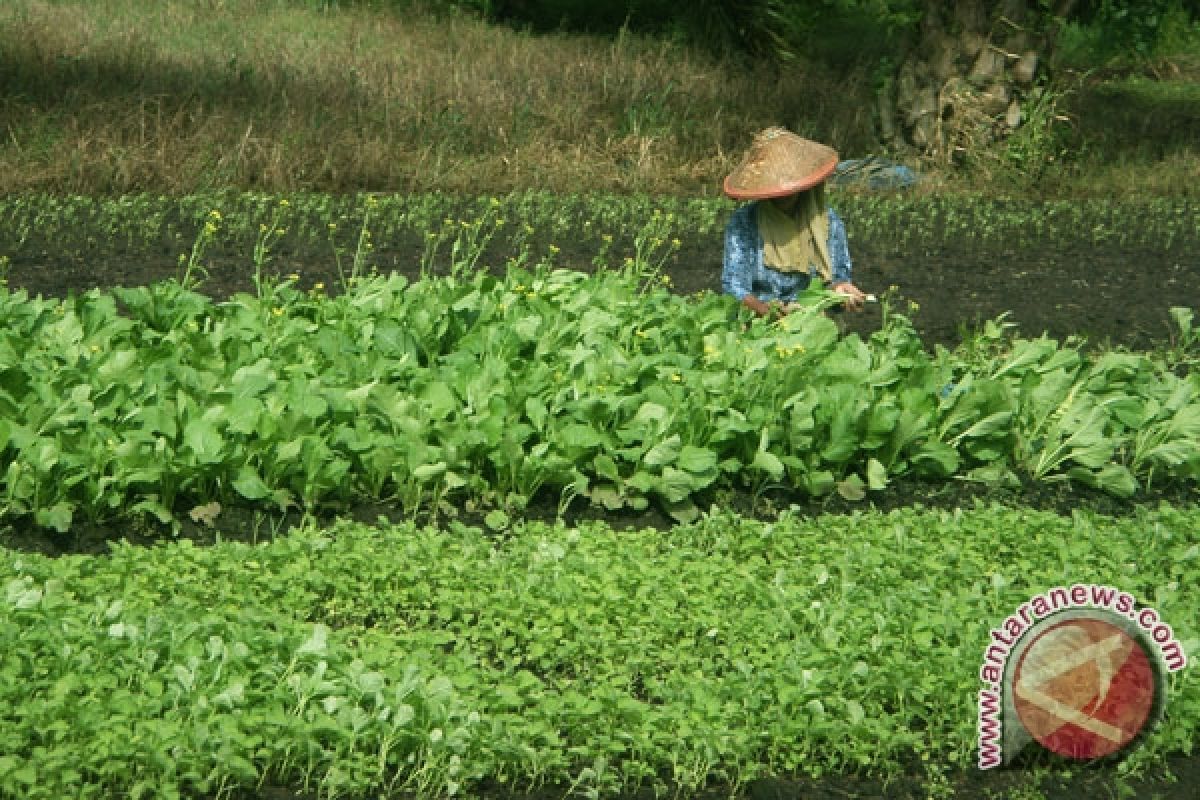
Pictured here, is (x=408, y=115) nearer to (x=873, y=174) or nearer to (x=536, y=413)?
(x=873, y=174)

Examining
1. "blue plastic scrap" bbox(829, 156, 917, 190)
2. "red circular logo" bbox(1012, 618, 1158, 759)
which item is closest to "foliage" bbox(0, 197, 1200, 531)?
"red circular logo" bbox(1012, 618, 1158, 759)

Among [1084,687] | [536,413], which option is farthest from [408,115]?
[1084,687]

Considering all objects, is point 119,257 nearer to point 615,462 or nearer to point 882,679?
point 615,462

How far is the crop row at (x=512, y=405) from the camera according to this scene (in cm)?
546

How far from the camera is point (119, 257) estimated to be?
27.8ft

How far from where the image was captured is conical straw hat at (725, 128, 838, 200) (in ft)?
21.7

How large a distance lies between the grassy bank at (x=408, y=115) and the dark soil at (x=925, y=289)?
163 cm

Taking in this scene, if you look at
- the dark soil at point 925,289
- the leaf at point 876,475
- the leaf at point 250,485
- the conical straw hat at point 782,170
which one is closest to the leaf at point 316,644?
the dark soil at point 925,289

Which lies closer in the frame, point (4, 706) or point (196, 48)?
point (4, 706)

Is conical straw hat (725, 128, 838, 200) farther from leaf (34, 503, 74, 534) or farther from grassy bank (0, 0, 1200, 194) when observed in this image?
grassy bank (0, 0, 1200, 194)

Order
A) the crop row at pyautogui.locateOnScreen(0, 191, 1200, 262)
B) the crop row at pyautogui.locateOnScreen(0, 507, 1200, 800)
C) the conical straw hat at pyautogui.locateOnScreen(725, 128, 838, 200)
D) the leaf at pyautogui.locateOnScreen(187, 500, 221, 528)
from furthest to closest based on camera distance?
1. the crop row at pyautogui.locateOnScreen(0, 191, 1200, 262)
2. the conical straw hat at pyautogui.locateOnScreen(725, 128, 838, 200)
3. the leaf at pyautogui.locateOnScreen(187, 500, 221, 528)
4. the crop row at pyautogui.locateOnScreen(0, 507, 1200, 800)

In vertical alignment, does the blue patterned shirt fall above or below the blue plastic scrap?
above

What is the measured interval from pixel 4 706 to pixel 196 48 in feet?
33.9

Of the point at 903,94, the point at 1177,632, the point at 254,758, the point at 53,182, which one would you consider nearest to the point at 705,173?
the point at 903,94
